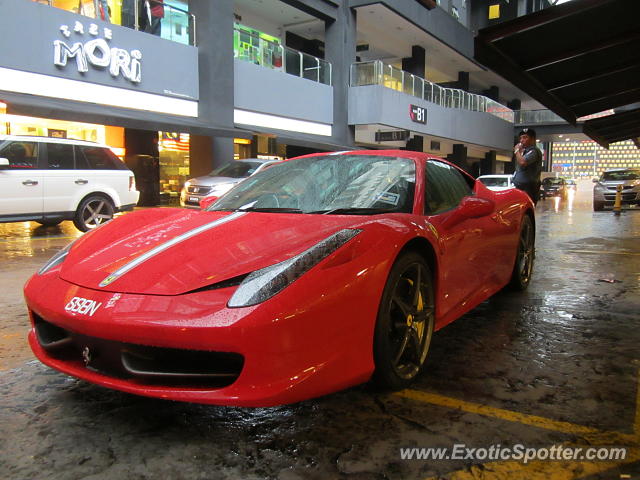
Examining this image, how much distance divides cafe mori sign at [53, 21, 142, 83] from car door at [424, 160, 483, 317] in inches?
475

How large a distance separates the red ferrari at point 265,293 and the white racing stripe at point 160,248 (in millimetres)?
14

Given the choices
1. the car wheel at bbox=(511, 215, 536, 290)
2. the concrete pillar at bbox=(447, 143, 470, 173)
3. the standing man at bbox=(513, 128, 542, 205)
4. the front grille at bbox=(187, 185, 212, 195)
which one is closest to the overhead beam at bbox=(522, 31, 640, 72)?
the standing man at bbox=(513, 128, 542, 205)

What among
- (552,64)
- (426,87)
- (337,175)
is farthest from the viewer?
(426,87)

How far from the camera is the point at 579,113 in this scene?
1014 cm

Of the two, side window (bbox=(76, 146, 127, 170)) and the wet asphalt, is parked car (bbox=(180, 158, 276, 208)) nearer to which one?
side window (bbox=(76, 146, 127, 170))

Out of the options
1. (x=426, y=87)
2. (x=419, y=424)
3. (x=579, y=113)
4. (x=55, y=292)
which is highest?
(x=426, y=87)

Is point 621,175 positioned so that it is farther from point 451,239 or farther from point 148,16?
point 451,239

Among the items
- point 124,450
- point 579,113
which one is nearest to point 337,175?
point 124,450

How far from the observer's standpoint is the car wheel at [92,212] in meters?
9.44

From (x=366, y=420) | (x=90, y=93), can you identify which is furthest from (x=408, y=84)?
(x=366, y=420)

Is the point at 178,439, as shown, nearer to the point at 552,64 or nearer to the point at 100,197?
the point at 552,64

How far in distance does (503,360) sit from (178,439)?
75.8 inches

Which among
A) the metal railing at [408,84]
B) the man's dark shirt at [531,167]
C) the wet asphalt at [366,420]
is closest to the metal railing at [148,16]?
the metal railing at [408,84]

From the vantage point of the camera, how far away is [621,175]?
18594mm
